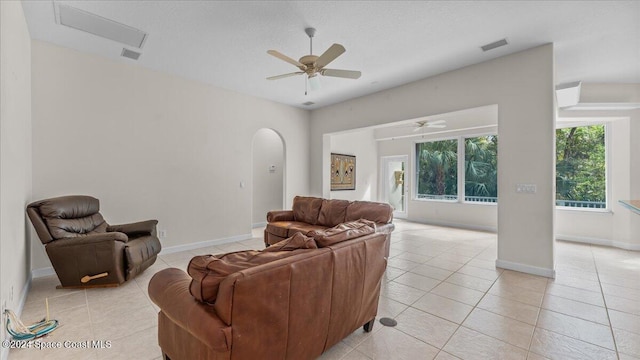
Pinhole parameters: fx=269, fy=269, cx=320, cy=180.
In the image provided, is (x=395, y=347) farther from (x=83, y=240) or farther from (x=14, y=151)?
(x=14, y=151)

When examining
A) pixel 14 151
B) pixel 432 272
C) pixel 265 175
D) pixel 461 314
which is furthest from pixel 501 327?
pixel 265 175

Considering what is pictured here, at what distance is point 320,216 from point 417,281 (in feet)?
6.10

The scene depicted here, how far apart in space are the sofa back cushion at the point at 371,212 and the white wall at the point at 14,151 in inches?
143

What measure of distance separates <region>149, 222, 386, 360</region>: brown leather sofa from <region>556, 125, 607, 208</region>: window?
583 cm

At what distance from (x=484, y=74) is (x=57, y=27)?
5514 mm

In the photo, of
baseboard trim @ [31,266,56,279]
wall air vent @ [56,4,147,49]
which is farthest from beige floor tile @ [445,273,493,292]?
baseboard trim @ [31,266,56,279]

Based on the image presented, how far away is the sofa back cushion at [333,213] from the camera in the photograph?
173 inches

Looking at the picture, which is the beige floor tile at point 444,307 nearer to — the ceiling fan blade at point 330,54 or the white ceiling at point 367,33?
the ceiling fan blade at point 330,54

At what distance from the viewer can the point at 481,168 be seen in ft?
21.7

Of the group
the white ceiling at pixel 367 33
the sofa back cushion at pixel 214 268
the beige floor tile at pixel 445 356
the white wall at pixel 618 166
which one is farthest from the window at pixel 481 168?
the sofa back cushion at pixel 214 268

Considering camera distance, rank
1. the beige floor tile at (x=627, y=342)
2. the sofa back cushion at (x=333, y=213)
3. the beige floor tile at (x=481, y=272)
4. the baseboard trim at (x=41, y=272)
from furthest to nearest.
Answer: the sofa back cushion at (x=333, y=213), the beige floor tile at (x=481, y=272), the baseboard trim at (x=41, y=272), the beige floor tile at (x=627, y=342)

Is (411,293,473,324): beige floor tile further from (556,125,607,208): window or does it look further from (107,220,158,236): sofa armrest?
(556,125,607,208): window

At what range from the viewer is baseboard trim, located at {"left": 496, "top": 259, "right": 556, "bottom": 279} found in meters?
3.43

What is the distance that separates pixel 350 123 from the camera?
595 cm
